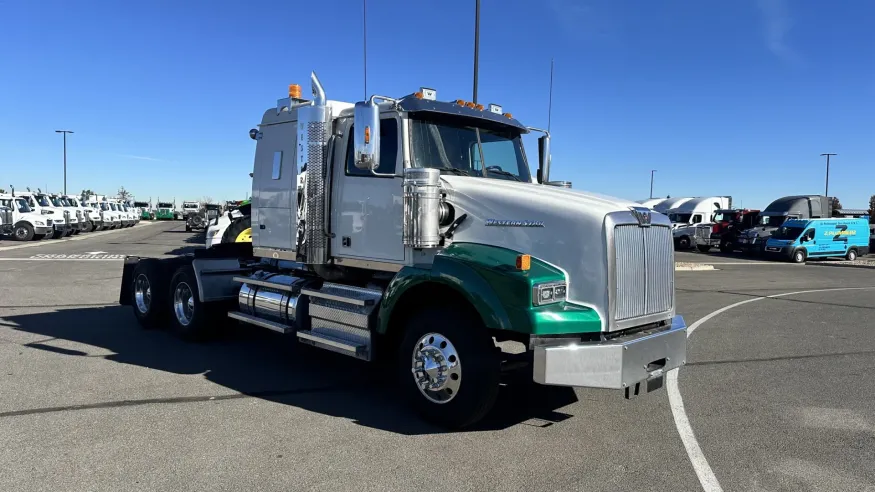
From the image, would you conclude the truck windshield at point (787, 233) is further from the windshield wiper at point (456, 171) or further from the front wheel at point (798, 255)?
the windshield wiper at point (456, 171)

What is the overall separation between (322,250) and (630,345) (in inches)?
126

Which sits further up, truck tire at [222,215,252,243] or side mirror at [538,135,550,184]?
side mirror at [538,135,550,184]

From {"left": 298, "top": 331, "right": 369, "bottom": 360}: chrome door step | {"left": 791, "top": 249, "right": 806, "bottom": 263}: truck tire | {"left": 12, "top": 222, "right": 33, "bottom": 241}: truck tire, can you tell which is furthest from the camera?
{"left": 12, "top": 222, "right": 33, "bottom": 241}: truck tire

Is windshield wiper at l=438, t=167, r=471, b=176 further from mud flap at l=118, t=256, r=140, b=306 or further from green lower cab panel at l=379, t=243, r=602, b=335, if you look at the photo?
mud flap at l=118, t=256, r=140, b=306

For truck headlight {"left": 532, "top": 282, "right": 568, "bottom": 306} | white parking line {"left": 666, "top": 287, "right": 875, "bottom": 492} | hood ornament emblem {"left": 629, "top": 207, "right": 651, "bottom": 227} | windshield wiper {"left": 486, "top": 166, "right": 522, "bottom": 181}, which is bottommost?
white parking line {"left": 666, "top": 287, "right": 875, "bottom": 492}

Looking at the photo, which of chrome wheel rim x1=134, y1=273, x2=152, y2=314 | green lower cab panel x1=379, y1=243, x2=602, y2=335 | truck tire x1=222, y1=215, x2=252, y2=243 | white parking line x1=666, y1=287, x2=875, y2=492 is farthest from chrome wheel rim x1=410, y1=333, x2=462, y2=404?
truck tire x1=222, y1=215, x2=252, y2=243

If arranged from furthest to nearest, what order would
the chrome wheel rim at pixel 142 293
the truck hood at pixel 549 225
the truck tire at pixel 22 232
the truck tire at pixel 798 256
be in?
the truck tire at pixel 22 232 → the truck tire at pixel 798 256 → the chrome wheel rim at pixel 142 293 → the truck hood at pixel 549 225

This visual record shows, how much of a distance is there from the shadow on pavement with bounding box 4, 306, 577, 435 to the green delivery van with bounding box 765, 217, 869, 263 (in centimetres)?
2748

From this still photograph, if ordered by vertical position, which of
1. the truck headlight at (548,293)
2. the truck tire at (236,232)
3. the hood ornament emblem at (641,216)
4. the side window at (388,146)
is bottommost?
the truck headlight at (548,293)

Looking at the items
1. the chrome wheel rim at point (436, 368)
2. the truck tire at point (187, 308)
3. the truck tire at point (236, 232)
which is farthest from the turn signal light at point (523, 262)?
the truck tire at point (236, 232)

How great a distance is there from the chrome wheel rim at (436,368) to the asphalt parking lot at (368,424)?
31cm

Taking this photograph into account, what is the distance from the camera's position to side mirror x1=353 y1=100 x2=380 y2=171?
507cm

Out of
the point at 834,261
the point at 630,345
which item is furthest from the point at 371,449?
the point at 834,261

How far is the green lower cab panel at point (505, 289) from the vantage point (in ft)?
14.0
